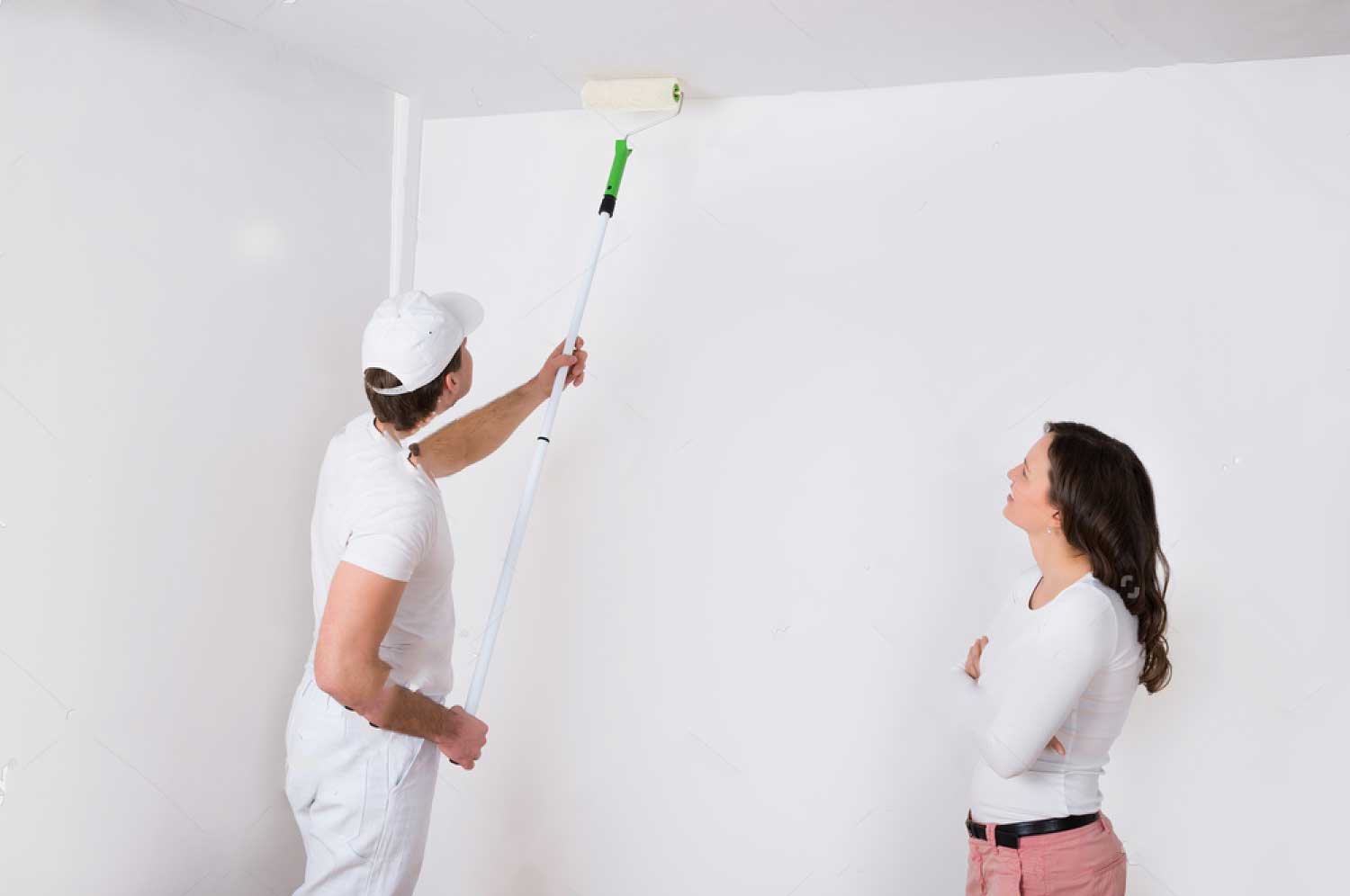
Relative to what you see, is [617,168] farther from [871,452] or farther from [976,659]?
[976,659]

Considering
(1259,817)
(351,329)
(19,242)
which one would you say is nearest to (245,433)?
(351,329)

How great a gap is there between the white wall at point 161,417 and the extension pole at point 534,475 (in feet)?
1.66

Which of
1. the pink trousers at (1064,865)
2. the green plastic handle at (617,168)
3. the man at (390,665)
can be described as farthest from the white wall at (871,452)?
the man at (390,665)

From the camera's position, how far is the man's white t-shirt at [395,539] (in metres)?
1.45

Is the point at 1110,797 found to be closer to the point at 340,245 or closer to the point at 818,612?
the point at 818,612

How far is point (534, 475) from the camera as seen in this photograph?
1.83 m

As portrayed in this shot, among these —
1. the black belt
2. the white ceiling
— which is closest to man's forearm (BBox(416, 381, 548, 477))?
the white ceiling

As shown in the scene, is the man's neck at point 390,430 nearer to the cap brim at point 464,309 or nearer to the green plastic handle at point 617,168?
the cap brim at point 464,309

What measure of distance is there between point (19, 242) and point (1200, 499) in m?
1.85

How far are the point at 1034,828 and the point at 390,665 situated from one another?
0.94 metres

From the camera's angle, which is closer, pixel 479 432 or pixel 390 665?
pixel 390 665

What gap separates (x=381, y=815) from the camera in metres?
1.58

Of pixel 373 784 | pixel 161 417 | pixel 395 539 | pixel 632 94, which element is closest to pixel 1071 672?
pixel 395 539

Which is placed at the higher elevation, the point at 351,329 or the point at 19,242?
the point at 351,329
